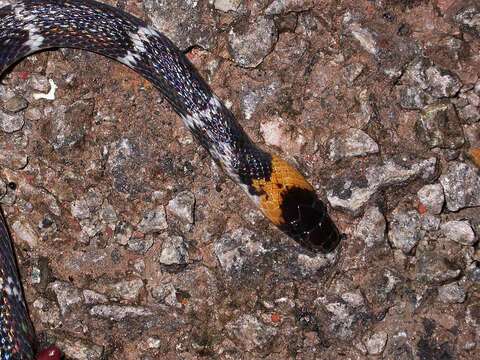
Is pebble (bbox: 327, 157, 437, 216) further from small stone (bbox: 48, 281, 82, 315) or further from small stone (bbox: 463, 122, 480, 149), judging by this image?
small stone (bbox: 48, 281, 82, 315)

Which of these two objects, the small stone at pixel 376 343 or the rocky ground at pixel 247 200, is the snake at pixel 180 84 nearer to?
the rocky ground at pixel 247 200

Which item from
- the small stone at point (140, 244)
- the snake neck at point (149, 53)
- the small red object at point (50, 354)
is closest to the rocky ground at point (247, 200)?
the small stone at point (140, 244)

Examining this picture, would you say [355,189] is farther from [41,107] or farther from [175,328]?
[41,107]

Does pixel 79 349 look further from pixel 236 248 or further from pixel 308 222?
pixel 308 222

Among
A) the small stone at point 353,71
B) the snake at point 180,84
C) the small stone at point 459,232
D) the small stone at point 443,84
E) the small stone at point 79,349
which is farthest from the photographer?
the small stone at point 353,71

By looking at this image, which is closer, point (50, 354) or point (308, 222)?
point (50, 354)

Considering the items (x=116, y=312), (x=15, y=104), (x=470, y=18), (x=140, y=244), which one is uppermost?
(x=15, y=104)

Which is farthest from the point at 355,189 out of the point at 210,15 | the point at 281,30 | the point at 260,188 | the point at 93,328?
the point at 93,328

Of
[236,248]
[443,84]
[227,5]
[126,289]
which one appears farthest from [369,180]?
[126,289]
